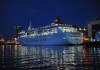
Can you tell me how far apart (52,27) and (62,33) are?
839cm

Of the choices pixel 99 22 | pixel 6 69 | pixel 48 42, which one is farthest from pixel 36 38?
pixel 6 69

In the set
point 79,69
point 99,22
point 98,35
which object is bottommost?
point 79,69

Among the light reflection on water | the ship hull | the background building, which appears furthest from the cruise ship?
the light reflection on water

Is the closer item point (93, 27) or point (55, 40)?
point (55, 40)

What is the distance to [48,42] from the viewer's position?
91312 mm

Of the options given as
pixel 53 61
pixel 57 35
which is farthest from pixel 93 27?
pixel 53 61

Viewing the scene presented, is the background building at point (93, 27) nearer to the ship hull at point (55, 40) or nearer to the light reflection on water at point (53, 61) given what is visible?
the ship hull at point (55, 40)

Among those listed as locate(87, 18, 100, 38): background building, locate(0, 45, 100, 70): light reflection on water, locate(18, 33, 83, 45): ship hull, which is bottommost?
locate(0, 45, 100, 70): light reflection on water

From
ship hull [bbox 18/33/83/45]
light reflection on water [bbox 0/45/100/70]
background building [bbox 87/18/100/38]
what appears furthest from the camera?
background building [bbox 87/18/100/38]

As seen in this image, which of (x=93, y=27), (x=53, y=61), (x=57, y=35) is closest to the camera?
(x=53, y=61)

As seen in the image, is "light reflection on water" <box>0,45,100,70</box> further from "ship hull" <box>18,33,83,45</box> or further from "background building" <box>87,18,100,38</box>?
"background building" <box>87,18,100,38</box>

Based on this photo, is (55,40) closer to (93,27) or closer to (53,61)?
(93,27)

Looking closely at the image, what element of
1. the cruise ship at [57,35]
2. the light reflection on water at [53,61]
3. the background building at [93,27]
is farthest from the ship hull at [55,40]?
the light reflection on water at [53,61]

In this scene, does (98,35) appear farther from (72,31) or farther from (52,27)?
(52,27)
